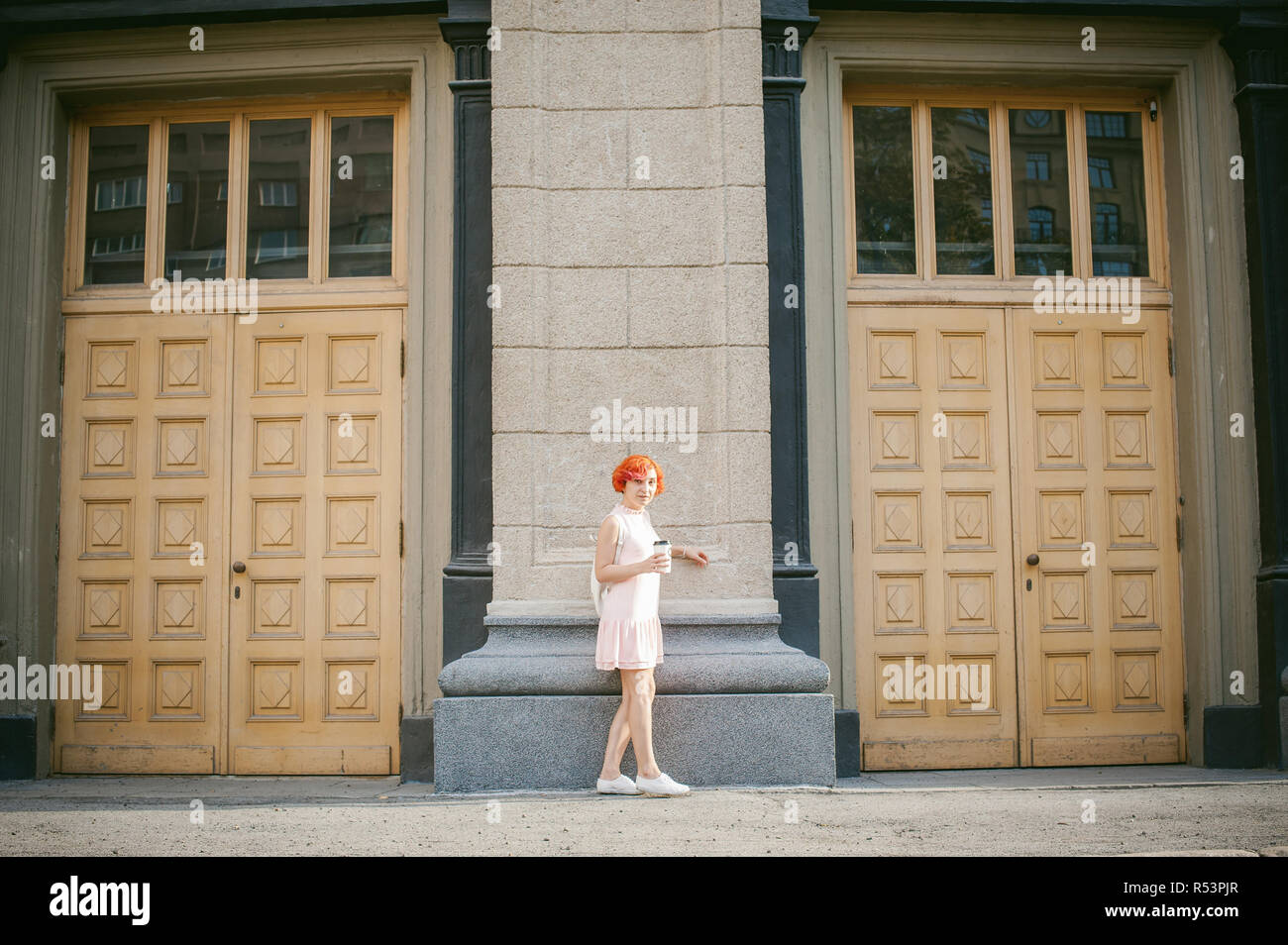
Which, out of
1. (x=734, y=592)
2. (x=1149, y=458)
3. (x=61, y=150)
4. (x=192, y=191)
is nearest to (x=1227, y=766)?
(x=1149, y=458)

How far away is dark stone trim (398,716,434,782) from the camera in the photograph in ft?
27.1

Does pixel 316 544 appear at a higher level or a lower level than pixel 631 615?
higher

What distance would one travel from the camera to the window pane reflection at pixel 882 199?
898cm

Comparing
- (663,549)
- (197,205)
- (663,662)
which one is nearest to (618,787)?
(663,662)

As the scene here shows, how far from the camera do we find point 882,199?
9.01 m

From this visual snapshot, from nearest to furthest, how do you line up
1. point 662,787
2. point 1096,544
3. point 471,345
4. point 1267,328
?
point 662,787
point 471,345
point 1267,328
point 1096,544

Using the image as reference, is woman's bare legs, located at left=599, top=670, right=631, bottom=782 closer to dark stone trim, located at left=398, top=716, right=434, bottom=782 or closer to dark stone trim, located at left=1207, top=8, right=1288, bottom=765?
dark stone trim, located at left=398, top=716, right=434, bottom=782

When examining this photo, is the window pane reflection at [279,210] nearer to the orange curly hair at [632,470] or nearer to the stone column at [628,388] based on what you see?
the stone column at [628,388]

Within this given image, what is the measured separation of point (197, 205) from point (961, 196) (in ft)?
18.3

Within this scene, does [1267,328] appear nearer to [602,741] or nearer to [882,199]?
[882,199]

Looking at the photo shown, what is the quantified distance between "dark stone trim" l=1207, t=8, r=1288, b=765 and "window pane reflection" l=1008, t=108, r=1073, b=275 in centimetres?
123

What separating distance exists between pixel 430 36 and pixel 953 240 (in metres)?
3.99

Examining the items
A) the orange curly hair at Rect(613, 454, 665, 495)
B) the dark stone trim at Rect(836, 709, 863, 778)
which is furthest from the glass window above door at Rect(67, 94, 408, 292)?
the dark stone trim at Rect(836, 709, 863, 778)

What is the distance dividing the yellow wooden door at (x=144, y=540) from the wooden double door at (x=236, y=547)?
0.01 metres
